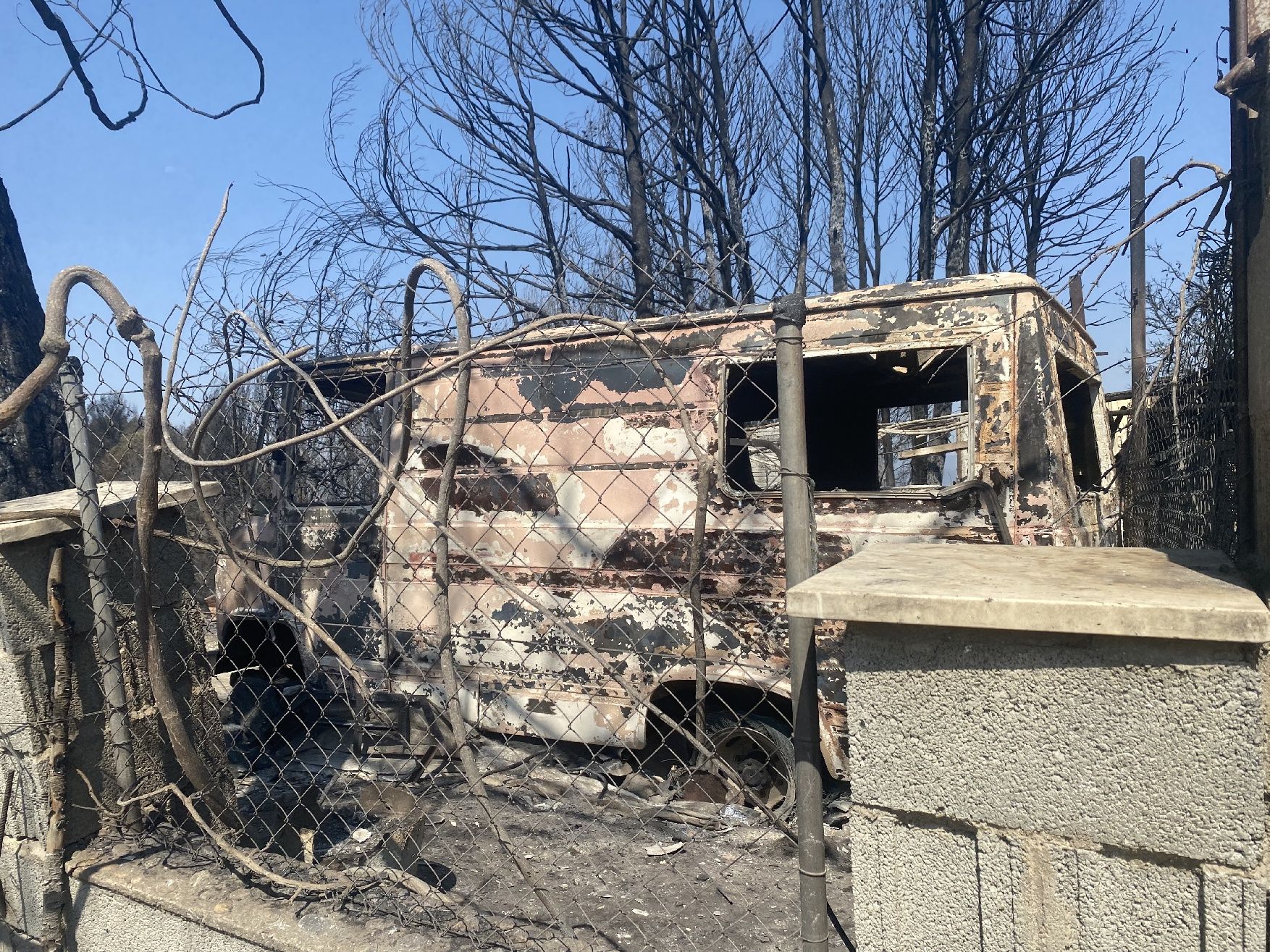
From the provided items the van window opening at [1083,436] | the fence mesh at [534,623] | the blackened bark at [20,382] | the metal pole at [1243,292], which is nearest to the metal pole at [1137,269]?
the van window opening at [1083,436]

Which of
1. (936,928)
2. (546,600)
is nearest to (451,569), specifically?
(546,600)

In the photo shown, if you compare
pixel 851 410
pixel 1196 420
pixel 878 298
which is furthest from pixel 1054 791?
pixel 851 410

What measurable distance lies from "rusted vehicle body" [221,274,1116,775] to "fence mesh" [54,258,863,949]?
2 centimetres

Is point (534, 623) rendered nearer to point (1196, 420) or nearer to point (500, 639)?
point (500, 639)

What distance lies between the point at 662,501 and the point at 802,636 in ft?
8.24

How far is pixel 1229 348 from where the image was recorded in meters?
1.65

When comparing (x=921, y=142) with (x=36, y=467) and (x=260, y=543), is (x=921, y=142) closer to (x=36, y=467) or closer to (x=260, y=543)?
(x=260, y=543)

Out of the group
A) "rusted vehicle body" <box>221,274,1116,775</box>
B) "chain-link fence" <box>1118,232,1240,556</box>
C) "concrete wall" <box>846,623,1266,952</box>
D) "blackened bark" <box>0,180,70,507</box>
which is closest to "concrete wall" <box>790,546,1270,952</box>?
"concrete wall" <box>846,623,1266,952</box>

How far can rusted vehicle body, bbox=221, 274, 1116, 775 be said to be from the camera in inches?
134

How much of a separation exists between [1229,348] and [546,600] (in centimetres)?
324

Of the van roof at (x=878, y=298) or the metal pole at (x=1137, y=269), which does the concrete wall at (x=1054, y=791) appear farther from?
the metal pole at (x=1137, y=269)

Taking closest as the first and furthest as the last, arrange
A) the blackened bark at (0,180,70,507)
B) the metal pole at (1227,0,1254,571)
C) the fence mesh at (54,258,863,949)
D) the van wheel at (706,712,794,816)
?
1. the metal pole at (1227,0,1254,571)
2. the fence mesh at (54,258,863,949)
3. the van wheel at (706,712,794,816)
4. the blackened bark at (0,180,70,507)

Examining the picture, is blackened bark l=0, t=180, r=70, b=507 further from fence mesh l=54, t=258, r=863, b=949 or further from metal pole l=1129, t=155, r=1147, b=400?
metal pole l=1129, t=155, r=1147, b=400

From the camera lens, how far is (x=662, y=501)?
3965 mm
